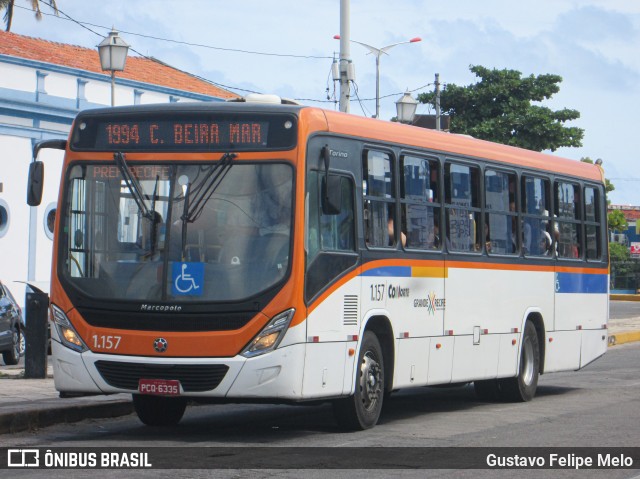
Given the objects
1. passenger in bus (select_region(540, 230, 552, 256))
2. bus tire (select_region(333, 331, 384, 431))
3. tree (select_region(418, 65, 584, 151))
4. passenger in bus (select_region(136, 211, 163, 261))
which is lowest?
bus tire (select_region(333, 331, 384, 431))

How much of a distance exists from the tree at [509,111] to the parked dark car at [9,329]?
106 ft

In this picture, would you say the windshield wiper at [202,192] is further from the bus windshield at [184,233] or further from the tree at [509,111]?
the tree at [509,111]

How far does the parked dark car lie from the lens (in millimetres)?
23734

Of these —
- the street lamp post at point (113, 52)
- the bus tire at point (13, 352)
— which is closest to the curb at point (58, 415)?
the bus tire at point (13, 352)

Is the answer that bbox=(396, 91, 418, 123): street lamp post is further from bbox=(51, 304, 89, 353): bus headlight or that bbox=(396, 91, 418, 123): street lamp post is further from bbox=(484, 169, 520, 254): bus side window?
bbox=(51, 304, 89, 353): bus headlight

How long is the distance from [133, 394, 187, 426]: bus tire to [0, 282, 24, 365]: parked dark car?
35.4ft

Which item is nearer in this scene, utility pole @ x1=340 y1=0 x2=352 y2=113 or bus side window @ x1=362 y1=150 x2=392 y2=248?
bus side window @ x1=362 y1=150 x2=392 y2=248

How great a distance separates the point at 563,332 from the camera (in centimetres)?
1798

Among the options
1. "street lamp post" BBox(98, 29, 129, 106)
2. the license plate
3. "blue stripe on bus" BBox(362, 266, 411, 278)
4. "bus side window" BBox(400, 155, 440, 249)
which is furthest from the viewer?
"street lamp post" BBox(98, 29, 129, 106)

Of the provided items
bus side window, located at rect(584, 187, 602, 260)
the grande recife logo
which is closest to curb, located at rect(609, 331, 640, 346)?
bus side window, located at rect(584, 187, 602, 260)

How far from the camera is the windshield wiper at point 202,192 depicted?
466 inches

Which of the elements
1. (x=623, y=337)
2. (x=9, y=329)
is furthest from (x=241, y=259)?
(x=623, y=337)

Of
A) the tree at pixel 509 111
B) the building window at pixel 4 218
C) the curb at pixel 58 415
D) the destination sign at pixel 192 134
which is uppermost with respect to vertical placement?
the tree at pixel 509 111

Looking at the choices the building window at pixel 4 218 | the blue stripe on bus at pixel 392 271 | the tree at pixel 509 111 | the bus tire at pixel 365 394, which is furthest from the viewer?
the tree at pixel 509 111
